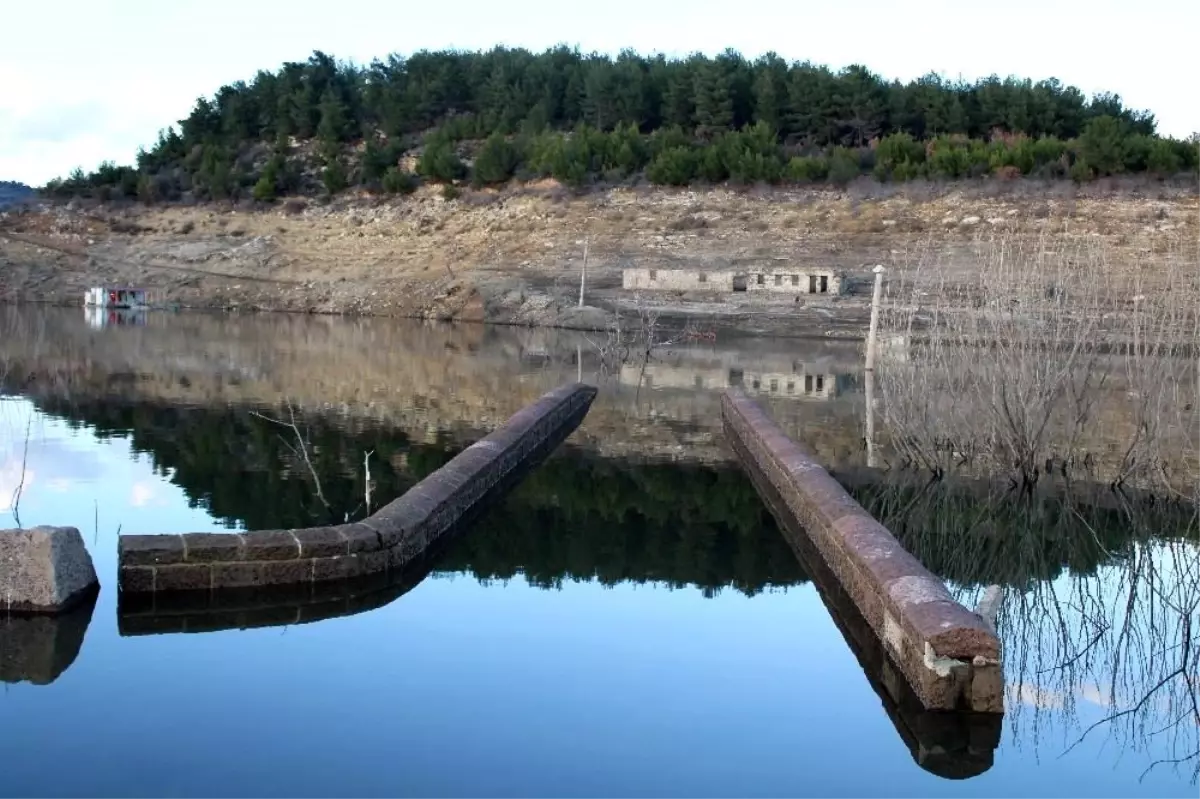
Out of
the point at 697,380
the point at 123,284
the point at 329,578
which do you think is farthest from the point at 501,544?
the point at 123,284

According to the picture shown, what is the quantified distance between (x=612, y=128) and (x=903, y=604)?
6710cm

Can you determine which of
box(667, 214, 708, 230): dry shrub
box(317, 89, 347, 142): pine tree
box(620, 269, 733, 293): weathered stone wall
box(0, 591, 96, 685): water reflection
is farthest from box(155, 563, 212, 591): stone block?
box(317, 89, 347, 142): pine tree

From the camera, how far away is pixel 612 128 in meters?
73.4

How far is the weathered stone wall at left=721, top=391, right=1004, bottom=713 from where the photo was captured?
7.35 m

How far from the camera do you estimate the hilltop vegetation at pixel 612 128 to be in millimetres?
55750

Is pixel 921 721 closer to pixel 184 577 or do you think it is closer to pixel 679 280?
pixel 184 577

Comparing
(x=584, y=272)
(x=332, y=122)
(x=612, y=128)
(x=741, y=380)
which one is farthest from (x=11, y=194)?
(x=741, y=380)

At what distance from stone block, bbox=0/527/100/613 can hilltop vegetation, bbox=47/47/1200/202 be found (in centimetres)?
4849

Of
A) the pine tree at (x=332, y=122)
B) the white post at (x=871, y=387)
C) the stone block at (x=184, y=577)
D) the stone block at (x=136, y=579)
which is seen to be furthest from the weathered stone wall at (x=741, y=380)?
the pine tree at (x=332, y=122)

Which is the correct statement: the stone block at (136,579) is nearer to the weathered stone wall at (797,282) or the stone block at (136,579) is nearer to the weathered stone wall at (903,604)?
the weathered stone wall at (903,604)

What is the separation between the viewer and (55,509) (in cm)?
1198

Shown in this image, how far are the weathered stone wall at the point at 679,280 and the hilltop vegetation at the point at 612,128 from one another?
1161 cm

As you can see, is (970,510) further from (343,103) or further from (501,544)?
(343,103)

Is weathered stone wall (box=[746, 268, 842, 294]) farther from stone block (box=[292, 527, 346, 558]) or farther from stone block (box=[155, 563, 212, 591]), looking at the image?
stone block (box=[155, 563, 212, 591])
